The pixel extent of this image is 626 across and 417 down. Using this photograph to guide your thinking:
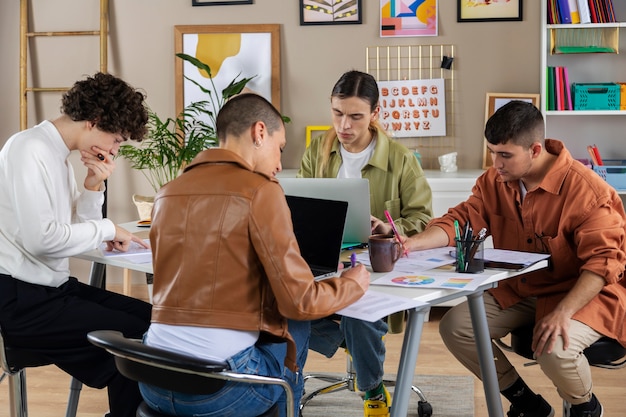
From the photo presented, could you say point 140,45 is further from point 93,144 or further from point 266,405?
point 266,405

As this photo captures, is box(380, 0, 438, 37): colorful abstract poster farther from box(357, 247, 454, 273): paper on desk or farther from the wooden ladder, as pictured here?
box(357, 247, 454, 273): paper on desk

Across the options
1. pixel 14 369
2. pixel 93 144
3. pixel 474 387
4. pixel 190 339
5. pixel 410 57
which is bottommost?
pixel 474 387

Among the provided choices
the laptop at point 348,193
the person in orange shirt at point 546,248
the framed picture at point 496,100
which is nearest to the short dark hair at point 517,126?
the person in orange shirt at point 546,248

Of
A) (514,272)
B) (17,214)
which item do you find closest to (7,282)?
(17,214)

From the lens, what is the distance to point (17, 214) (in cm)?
241

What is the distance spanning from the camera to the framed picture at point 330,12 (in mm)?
4910

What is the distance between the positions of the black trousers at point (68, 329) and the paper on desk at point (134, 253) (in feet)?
0.55

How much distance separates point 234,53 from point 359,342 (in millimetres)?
2836

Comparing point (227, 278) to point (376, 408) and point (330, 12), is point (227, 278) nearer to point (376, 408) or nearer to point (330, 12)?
point (376, 408)

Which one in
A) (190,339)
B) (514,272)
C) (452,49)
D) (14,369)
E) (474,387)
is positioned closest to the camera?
(190,339)

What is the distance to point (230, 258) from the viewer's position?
1843 millimetres

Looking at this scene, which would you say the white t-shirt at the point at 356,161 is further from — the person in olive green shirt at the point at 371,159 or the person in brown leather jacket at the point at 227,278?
the person in brown leather jacket at the point at 227,278

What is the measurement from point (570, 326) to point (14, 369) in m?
1.63

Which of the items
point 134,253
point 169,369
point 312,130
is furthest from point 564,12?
point 169,369
